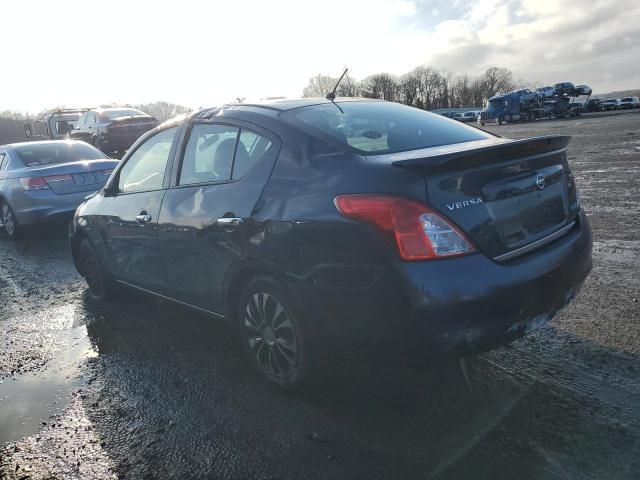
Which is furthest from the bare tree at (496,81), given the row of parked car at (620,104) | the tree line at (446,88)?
the row of parked car at (620,104)

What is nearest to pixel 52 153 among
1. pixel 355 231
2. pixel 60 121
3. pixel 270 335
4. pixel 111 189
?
pixel 111 189

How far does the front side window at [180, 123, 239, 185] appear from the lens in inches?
133

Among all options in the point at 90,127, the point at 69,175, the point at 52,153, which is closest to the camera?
the point at 69,175

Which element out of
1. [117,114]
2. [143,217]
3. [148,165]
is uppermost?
[117,114]

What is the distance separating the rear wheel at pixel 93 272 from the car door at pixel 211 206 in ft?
4.80

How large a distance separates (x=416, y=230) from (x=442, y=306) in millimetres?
365

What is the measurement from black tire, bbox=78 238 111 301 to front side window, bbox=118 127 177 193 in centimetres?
89

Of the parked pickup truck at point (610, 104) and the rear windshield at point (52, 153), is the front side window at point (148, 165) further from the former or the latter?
the parked pickup truck at point (610, 104)

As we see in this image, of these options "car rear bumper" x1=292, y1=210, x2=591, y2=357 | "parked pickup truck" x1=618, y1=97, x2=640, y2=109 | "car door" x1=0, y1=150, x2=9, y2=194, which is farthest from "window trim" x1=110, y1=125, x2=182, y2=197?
"parked pickup truck" x1=618, y1=97, x2=640, y2=109

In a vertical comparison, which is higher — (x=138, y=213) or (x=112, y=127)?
(x=112, y=127)

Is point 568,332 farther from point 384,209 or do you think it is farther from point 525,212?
point 384,209

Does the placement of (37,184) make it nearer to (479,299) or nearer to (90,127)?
(479,299)

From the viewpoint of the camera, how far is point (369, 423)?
274 centimetres

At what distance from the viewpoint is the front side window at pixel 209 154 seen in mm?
3385
